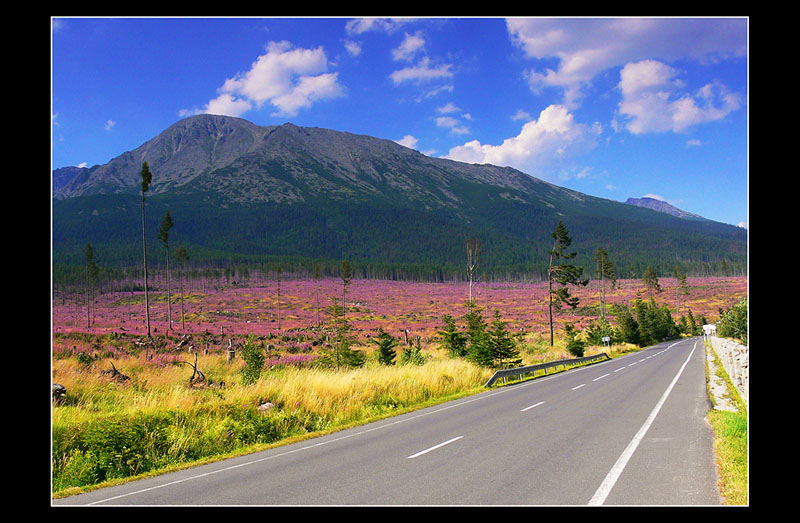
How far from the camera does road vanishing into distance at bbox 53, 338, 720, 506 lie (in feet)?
21.0

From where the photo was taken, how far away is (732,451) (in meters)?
8.09

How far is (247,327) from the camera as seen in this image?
5231cm

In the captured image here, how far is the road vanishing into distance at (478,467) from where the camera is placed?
21.0 feet

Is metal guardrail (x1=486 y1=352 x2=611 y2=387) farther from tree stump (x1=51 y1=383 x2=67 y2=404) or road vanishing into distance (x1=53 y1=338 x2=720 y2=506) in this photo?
tree stump (x1=51 y1=383 x2=67 y2=404)

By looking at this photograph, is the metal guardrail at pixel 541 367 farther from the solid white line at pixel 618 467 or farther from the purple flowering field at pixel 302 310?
the purple flowering field at pixel 302 310

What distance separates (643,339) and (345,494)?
6932 centimetres

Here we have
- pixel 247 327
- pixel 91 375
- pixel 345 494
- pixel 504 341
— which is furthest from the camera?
pixel 247 327

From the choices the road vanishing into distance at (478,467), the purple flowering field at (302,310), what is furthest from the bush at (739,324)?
the road vanishing into distance at (478,467)

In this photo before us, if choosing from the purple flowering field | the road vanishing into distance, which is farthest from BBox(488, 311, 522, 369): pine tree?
the purple flowering field

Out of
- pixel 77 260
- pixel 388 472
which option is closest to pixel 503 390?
pixel 388 472

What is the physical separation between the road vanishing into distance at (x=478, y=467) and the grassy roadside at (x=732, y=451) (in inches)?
6.4

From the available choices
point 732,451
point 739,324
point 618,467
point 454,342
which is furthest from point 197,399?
point 739,324
